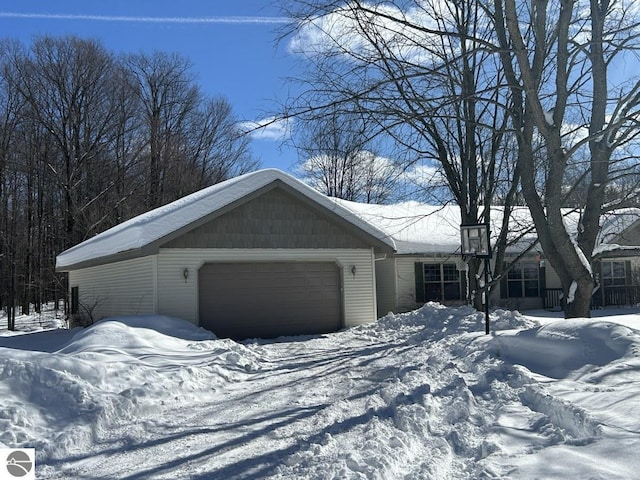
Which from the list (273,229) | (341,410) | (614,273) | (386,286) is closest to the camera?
(341,410)

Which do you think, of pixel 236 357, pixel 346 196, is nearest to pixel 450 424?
pixel 236 357

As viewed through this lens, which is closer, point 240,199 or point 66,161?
point 240,199

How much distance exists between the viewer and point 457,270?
80.4ft

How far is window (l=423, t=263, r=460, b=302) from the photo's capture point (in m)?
24.0

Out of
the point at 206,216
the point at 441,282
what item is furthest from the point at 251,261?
the point at 441,282

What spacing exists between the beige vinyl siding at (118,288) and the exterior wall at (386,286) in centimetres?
1051

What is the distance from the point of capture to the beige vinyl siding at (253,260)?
616 inches

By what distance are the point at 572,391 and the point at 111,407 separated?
18.2ft

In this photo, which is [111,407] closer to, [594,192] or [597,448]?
[597,448]

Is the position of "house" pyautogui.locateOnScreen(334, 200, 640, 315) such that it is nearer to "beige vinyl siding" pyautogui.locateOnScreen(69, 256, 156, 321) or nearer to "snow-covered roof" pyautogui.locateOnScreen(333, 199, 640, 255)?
"snow-covered roof" pyautogui.locateOnScreen(333, 199, 640, 255)

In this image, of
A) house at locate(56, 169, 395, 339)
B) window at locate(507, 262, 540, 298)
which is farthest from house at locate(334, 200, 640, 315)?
house at locate(56, 169, 395, 339)

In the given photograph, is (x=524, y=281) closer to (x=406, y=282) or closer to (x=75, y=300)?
(x=406, y=282)

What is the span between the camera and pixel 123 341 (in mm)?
11578

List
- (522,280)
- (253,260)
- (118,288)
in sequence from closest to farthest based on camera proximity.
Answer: (253,260) < (118,288) < (522,280)
